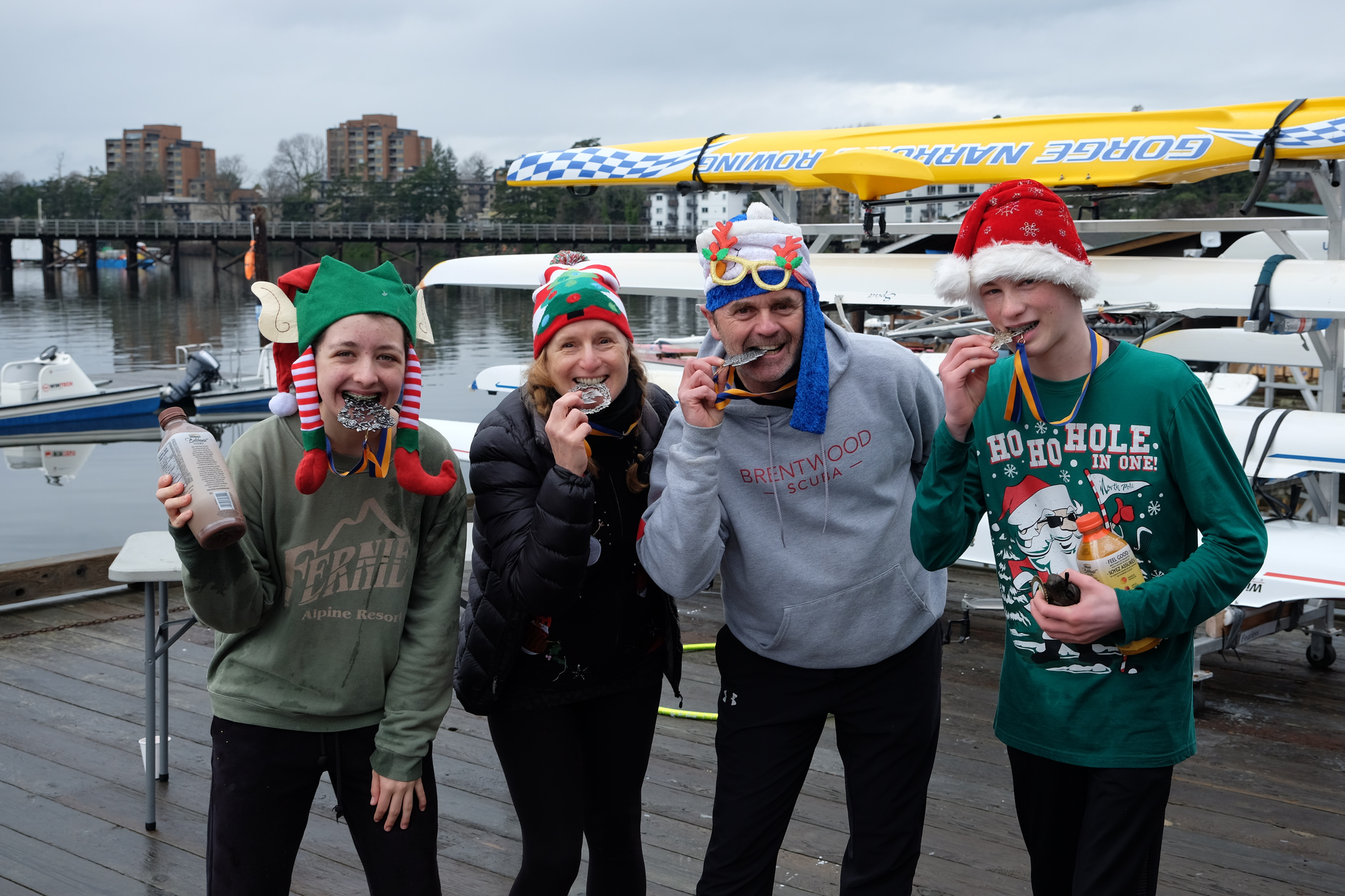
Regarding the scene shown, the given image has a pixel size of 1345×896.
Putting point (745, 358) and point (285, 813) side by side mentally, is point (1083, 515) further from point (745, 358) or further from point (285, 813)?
point (285, 813)

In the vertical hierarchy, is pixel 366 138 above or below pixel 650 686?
above

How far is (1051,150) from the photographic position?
676 cm

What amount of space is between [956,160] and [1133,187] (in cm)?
114

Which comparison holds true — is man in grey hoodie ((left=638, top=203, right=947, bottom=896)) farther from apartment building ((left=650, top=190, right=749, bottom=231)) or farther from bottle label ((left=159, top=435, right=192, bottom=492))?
apartment building ((left=650, top=190, right=749, bottom=231))

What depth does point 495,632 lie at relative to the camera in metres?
2.40

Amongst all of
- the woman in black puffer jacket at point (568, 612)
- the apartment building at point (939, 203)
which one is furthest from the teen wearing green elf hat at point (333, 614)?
the apartment building at point (939, 203)

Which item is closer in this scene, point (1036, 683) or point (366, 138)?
point (1036, 683)

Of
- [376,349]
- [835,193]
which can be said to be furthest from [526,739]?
[835,193]

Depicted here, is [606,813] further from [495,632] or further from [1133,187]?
[1133,187]

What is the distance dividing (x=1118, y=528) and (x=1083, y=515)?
7cm

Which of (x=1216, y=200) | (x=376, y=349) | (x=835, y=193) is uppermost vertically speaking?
(x=835, y=193)

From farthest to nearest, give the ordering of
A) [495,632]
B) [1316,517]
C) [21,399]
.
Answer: [21,399] → [1316,517] → [495,632]

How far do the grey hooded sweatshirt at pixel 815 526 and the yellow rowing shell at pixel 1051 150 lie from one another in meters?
4.66

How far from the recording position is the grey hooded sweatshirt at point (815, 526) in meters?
2.38
